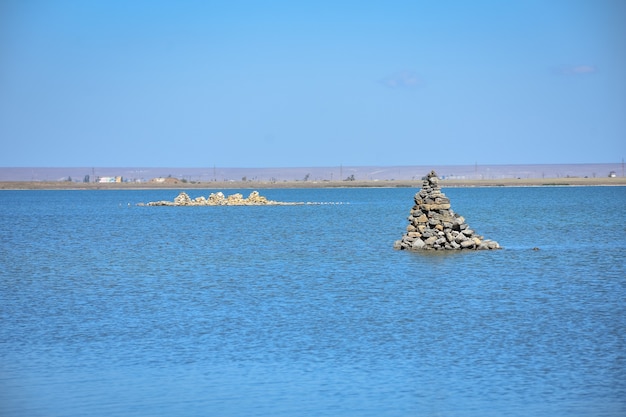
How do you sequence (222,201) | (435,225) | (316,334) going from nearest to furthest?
(316,334), (435,225), (222,201)

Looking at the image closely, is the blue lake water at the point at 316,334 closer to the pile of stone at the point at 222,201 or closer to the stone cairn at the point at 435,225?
the stone cairn at the point at 435,225

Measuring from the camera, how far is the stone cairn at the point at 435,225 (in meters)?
36.2

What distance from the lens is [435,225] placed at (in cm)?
3706

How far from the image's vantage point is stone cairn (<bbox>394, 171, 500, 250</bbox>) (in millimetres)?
36188

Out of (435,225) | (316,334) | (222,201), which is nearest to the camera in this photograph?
(316,334)

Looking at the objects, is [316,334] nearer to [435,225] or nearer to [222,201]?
[435,225]

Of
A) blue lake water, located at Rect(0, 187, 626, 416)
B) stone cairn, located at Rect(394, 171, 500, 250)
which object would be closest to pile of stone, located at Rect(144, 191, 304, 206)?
blue lake water, located at Rect(0, 187, 626, 416)

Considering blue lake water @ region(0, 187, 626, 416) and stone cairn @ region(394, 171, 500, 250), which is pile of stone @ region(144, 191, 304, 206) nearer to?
blue lake water @ region(0, 187, 626, 416)

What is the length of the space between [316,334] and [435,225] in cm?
1824

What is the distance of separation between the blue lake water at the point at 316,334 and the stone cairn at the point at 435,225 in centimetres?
94

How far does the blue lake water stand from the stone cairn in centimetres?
94

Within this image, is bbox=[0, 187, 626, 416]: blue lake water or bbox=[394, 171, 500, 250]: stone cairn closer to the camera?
bbox=[0, 187, 626, 416]: blue lake water

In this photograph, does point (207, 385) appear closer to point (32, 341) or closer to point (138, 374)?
point (138, 374)

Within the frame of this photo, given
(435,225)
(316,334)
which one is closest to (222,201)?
(435,225)
